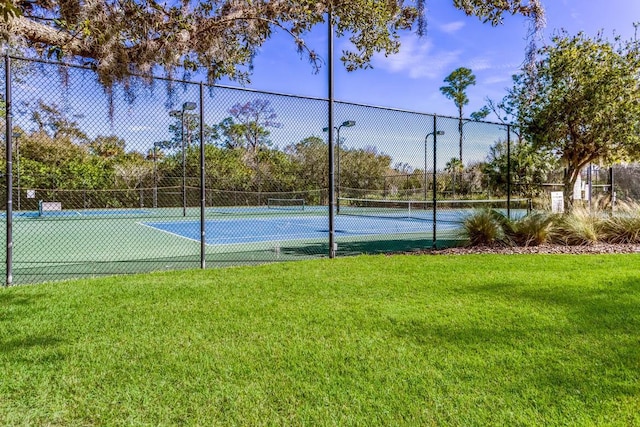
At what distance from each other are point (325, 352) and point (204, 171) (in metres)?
3.80

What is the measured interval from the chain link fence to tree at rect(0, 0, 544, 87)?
0.45 metres

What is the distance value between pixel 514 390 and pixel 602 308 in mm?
2032

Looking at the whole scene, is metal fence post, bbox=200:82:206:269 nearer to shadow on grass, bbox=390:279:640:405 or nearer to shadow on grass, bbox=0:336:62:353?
shadow on grass, bbox=0:336:62:353

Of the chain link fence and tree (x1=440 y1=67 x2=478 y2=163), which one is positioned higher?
tree (x1=440 y1=67 x2=478 y2=163)

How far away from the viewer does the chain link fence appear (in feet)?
17.7

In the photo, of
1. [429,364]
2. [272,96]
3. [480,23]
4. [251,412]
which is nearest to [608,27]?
[480,23]

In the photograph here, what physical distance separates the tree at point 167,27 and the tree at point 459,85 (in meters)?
31.8

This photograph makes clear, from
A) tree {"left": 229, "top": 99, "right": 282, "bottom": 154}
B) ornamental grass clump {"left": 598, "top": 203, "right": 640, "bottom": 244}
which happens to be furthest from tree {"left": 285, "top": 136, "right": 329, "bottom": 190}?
ornamental grass clump {"left": 598, "top": 203, "right": 640, "bottom": 244}

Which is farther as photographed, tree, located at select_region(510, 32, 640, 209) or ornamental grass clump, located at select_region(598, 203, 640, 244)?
tree, located at select_region(510, 32, 640, 209)

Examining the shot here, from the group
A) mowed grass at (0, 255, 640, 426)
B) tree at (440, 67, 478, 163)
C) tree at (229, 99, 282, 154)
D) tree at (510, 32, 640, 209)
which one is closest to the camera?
mowed grass at (0, 255, 640, 426)

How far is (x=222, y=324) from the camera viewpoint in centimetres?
336

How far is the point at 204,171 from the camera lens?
5.82 m

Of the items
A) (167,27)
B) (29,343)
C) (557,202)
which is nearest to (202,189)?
(167,27)

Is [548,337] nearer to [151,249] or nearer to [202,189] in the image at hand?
[202,189]
